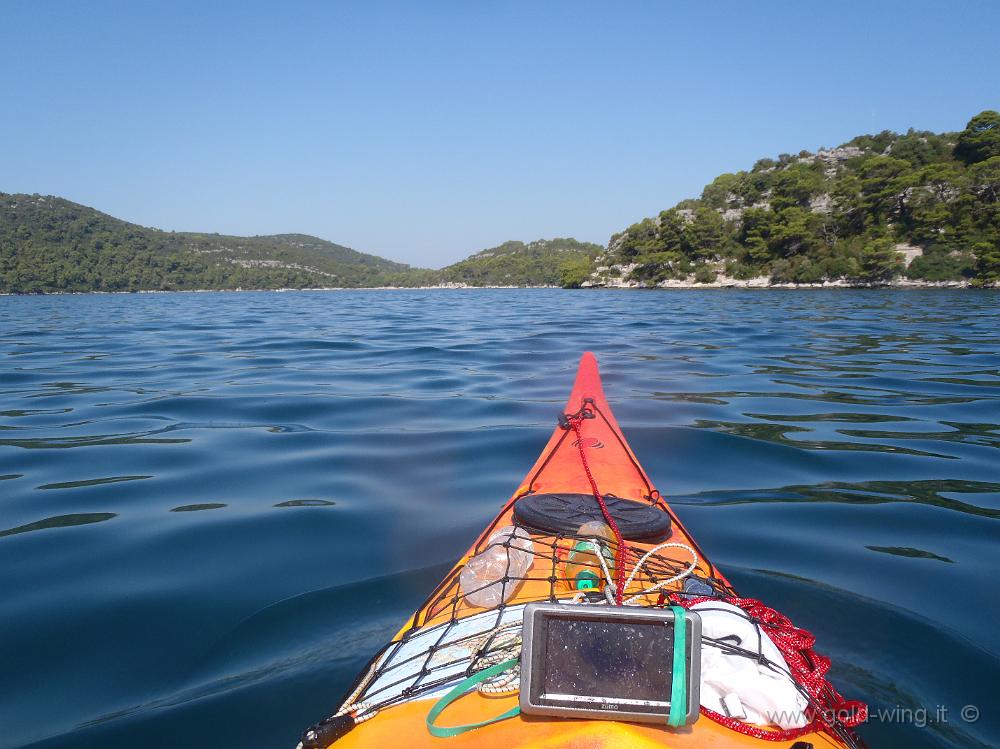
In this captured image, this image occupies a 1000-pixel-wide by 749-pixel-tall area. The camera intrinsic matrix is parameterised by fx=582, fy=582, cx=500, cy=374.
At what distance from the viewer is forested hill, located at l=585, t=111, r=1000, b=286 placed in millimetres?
40438

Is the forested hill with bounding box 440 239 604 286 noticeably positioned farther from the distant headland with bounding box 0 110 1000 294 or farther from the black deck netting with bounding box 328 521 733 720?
the black deck netting with bounding box 328 521 733 720

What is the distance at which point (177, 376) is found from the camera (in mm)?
8641

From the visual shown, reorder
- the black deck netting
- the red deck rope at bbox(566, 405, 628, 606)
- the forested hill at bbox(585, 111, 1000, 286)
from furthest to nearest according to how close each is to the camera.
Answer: the forested hill at bbox(585, 111, 1000, 286), the red deck rope at bbox(566, 405, 628, 606), the black deck netting

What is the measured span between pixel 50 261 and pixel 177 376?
91766 mm

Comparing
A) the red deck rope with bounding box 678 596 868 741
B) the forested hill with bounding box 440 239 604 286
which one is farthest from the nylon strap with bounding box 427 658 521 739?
the forested hill with bounding box 440 239 604 286

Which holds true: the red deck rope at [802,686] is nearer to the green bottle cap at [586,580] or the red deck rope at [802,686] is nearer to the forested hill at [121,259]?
the green bottle cap at [586,580]

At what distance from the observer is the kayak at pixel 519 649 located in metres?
1.22

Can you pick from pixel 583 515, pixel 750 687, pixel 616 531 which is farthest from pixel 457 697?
pixel 583 515

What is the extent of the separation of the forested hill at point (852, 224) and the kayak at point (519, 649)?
140 ft

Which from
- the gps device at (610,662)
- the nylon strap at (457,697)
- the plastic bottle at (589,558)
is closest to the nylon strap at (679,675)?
the gps device at (610,662)

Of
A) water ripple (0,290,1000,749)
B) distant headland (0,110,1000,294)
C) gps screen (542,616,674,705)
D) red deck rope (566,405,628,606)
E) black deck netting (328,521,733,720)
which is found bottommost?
water ripple (0,290,1000,749)

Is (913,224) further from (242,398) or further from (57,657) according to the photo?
(57,657)

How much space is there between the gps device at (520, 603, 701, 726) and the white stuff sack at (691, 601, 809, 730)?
8.8 inches

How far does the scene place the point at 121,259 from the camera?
304 ft
